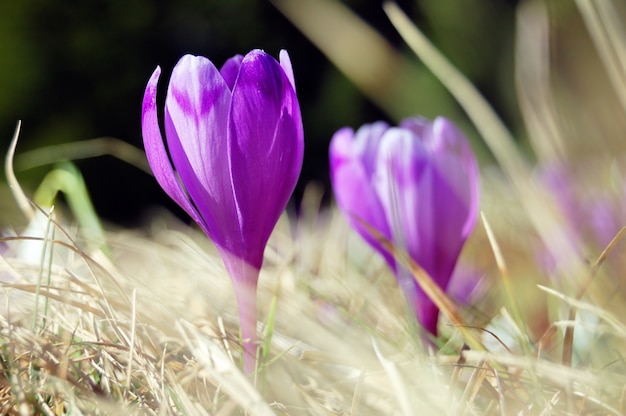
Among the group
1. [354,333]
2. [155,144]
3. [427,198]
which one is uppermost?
[155,144]

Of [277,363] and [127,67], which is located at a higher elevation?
[127,67]

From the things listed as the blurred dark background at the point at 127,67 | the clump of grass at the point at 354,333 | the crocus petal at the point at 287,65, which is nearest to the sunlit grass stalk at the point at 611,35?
the clump of grass at the point at 354,333

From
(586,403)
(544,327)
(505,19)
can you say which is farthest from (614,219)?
(505,19)

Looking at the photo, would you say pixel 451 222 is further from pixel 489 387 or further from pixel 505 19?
pixel 505 19

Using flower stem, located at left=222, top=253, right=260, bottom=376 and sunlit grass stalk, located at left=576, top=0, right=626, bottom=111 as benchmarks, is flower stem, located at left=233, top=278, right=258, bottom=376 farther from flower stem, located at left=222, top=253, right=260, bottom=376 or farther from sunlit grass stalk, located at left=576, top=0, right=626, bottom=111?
sunlit grass stalk, located at left=576, top=0, right=626, bottom=111

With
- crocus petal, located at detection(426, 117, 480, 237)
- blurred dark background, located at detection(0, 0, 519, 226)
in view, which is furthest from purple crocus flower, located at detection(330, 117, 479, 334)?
blurred dark background, located at detection(0, 0, 519, 226)

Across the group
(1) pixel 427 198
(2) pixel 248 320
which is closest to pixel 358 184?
(1) pixel 427 198

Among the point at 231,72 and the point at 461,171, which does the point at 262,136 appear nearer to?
the point at 231,72
